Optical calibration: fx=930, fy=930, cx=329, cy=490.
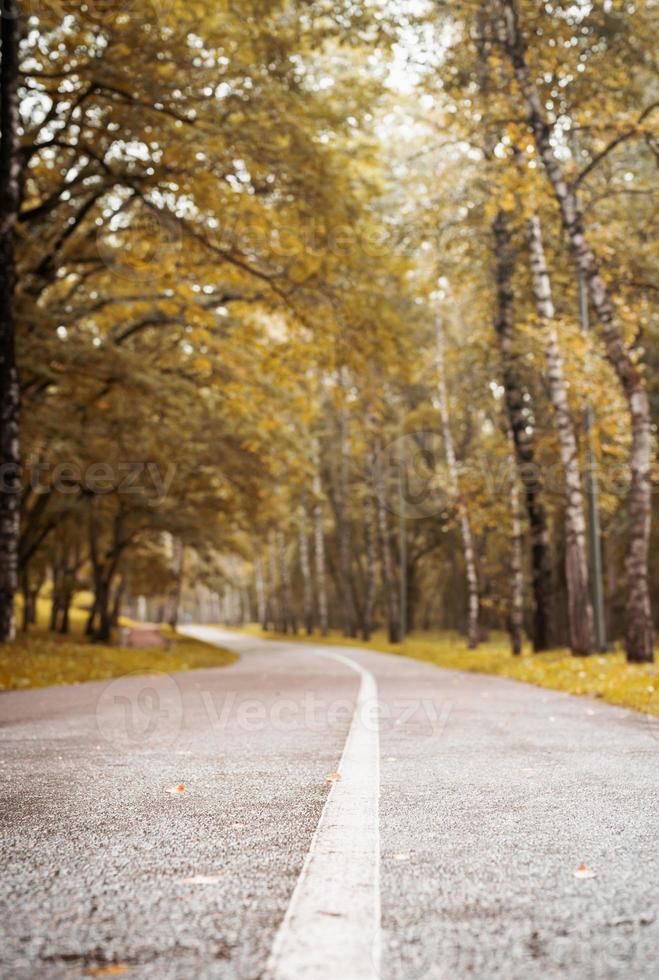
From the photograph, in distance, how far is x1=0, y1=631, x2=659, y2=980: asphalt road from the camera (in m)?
2.19

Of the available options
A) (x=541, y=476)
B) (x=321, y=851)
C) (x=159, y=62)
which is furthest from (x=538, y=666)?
(x=321, y=851)

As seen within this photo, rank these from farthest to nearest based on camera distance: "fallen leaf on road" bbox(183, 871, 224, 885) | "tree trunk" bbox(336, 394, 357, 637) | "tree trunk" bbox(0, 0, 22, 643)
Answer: "tree trunk" bbox(336, 394, 357, 637) < "tree trunk" bbox(0, 0, 22, 643) < "fallen leaf on road" bbox(183, 871, 224, 885)

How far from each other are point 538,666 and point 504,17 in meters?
11.3

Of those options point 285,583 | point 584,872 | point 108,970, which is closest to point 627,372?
point 584,872

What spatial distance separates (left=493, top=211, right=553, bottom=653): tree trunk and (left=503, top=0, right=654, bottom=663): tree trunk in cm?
519

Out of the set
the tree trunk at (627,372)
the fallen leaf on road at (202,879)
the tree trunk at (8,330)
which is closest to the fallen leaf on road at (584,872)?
the fallen leaf on road at (202,879)

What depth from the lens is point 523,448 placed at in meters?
20.7

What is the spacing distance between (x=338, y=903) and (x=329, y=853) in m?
0.61

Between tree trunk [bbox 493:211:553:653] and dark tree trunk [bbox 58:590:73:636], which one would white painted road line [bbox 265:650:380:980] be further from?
dark tree trunk [bbox 58:590:73:636]

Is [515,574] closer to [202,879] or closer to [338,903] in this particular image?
[202,879]

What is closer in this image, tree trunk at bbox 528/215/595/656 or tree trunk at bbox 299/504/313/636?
tree trunk at bbox 528/215/595/656

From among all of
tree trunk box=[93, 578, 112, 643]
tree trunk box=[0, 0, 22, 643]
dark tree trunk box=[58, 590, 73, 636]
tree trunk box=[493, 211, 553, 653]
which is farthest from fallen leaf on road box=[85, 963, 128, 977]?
dark tree trunk box=[58, 590, 73, 636]

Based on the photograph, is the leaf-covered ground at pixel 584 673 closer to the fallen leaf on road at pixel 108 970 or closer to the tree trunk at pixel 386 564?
the fallen leaf on road at pixel 108 970

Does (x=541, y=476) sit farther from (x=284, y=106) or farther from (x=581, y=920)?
(x=581, y=920)
